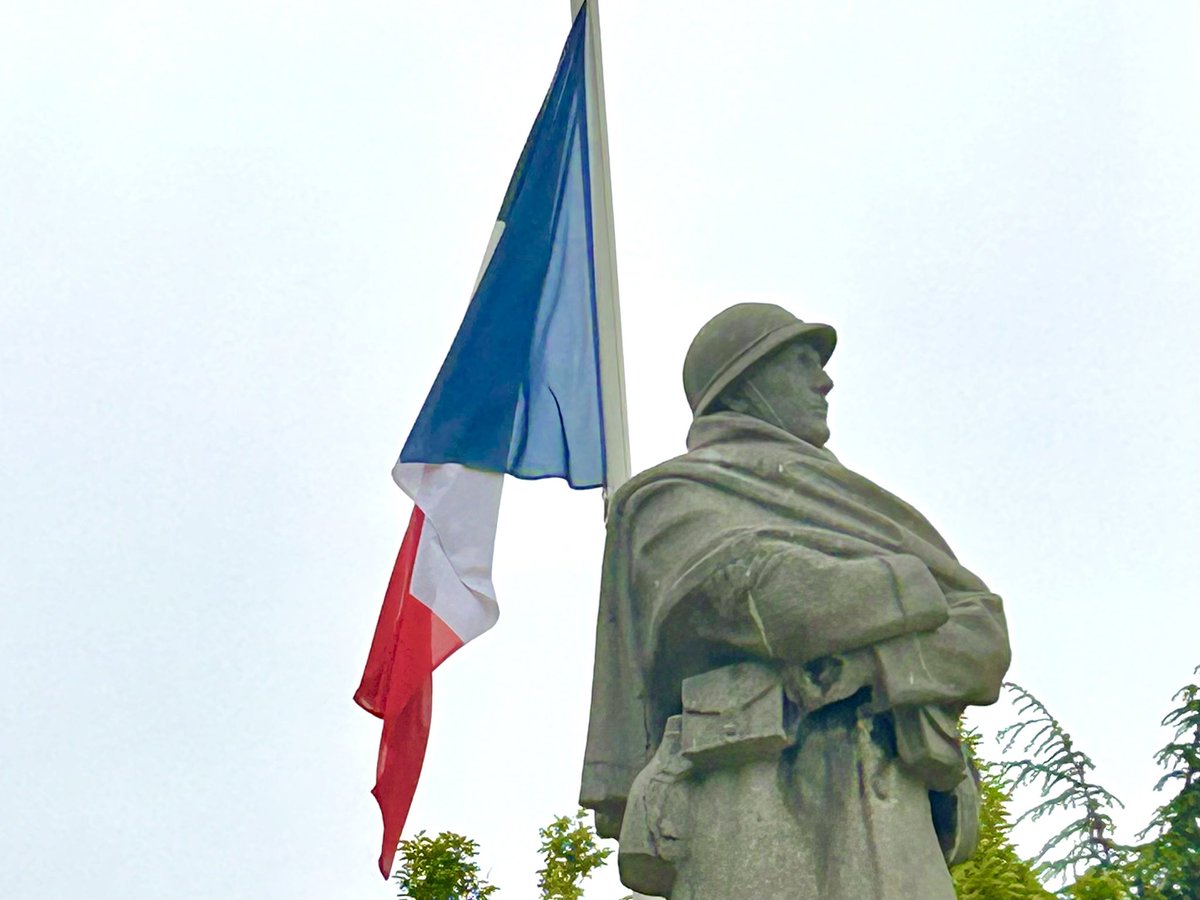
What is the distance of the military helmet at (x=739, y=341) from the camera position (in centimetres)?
715

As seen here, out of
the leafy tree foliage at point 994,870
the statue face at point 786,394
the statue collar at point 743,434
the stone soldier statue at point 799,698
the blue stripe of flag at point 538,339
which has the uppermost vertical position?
the blue stripe of flag at point 538,339

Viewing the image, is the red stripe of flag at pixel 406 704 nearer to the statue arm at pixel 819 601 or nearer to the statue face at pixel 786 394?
the statue face at pixel 786 394

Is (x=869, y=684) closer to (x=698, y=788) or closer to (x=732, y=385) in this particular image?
(x=698, y=788)

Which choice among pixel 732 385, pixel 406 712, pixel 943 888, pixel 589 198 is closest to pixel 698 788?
pixel 943 888

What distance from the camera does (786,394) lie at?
723 centimetres

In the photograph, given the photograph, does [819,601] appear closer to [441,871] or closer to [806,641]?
[806,641]

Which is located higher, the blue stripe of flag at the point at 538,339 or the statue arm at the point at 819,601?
the blue stripe of flag at the point at 538,339

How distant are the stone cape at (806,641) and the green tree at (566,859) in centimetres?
736

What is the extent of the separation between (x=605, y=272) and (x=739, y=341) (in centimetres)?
497

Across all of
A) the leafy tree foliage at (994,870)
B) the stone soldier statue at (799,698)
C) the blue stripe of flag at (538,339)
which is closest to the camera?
the stone soldier statue at (799,698)

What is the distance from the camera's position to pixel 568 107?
12953 millimetres

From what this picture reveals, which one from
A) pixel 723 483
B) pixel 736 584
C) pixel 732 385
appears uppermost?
pixel 732 385

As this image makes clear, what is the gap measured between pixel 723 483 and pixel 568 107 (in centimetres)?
667

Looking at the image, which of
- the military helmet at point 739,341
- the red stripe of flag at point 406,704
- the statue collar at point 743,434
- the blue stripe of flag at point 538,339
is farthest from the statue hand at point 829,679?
the blue stripe of flag at point 538,339
